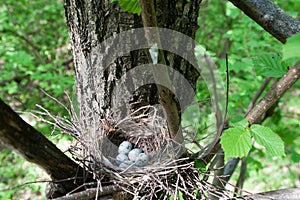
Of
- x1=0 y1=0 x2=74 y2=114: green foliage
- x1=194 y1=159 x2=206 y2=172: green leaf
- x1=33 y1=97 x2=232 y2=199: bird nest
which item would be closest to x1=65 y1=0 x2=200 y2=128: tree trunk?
x1=33 y1=97 x2=232 y2=199: bird nest

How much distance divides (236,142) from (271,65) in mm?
375

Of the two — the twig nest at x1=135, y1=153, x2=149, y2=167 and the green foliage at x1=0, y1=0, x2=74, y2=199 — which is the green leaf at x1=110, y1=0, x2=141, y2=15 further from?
the green foliage at x1=0, y1=0, x2=74, y2=199

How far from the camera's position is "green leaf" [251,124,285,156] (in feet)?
3.27

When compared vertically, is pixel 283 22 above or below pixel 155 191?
above

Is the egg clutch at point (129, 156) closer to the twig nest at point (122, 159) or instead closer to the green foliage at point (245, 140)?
the twig nest at point (122, 159)

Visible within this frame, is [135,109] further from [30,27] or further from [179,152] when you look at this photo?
[30,27]

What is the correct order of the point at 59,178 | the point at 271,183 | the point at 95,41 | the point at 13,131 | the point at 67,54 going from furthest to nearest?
the point at 67,54 → the point at 271,183 → the point at 95,41 → the point at 59,178 → the point at 13,131

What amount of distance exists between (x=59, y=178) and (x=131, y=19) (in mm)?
530

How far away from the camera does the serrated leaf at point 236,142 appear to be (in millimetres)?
974

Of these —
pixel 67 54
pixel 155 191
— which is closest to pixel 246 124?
pixel 155 191

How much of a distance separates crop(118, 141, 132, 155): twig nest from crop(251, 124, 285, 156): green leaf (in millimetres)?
514

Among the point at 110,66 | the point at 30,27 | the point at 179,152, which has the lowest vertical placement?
the point at 179,152

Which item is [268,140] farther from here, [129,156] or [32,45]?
[32,45]

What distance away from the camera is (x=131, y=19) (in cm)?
107
